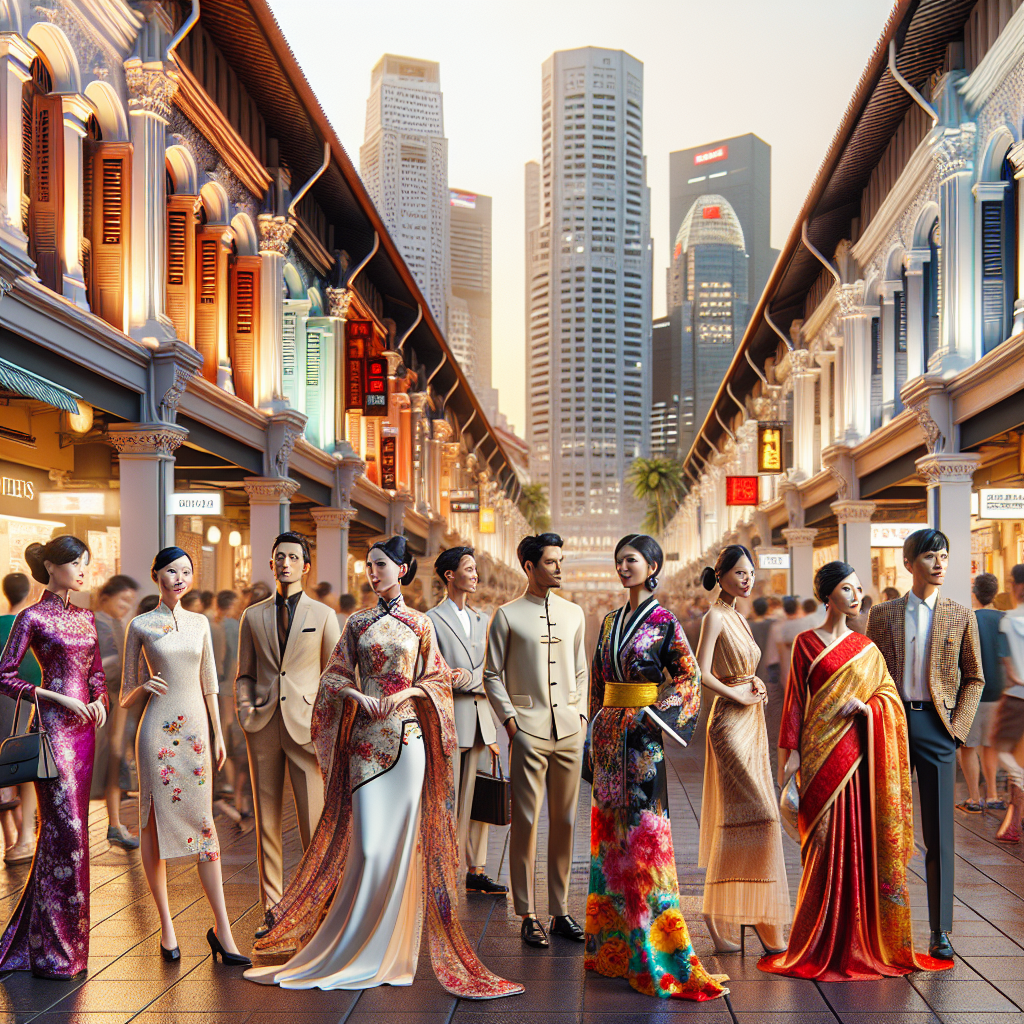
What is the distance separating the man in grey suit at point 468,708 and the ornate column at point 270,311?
11204 mm

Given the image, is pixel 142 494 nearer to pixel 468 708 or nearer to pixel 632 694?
pixel 468 708

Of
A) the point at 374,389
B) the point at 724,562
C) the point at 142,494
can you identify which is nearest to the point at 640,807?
the point at 724,562

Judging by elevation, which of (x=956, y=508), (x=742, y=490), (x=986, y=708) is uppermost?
(x=742, y=490)

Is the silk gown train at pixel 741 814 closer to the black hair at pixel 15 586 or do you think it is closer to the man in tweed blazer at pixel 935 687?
the man in tweed blazer at pixel 935 687

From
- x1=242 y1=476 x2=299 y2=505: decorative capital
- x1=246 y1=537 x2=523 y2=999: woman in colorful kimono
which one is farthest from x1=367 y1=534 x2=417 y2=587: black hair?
x1=242 y1=476 x2=299 y2=505: decorative capital

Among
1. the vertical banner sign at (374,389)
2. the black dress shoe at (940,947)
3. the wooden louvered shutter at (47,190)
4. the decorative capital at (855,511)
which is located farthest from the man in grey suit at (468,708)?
the vertical banner sign at (374,389)

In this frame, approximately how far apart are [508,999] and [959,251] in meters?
12.5

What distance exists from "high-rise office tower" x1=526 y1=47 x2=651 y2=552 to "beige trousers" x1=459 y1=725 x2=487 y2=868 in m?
168

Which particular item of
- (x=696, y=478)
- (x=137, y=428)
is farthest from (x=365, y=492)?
(x=696, y=478)

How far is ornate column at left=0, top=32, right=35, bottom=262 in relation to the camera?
29.7 feet

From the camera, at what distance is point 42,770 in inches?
202

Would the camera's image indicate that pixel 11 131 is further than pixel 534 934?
Yes

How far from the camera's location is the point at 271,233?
17672mm

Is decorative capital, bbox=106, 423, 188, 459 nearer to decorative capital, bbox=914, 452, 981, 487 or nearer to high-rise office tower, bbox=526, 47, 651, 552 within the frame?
decorative capital, bbox=914, 452, 981, 487
